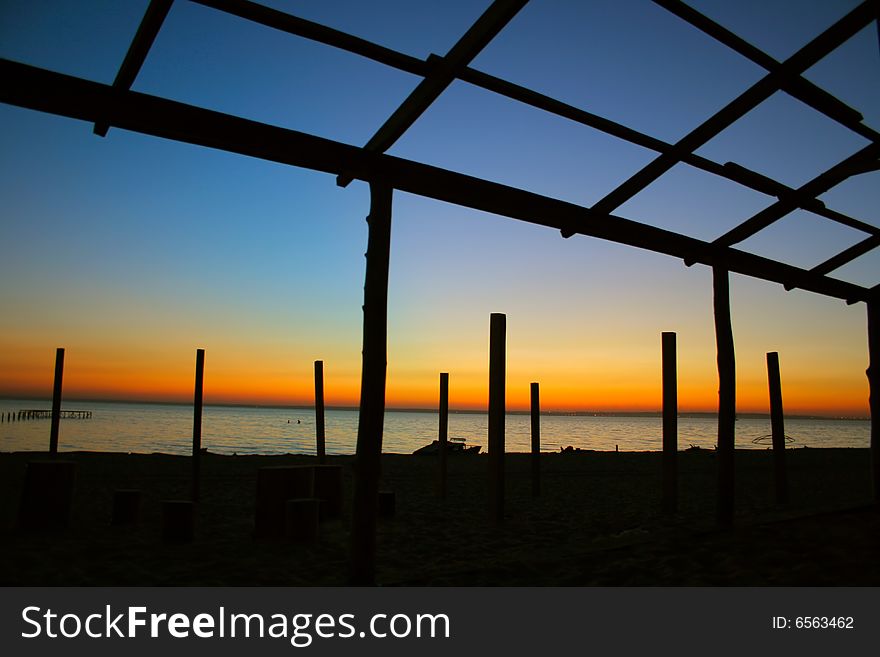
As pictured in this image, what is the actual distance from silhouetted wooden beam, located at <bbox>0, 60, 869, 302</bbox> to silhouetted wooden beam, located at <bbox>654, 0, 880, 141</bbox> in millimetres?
1831

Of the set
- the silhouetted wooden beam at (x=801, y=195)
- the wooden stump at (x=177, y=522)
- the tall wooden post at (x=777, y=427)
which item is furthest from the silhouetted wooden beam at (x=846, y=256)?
the wooden stump at (x=177, y=522)

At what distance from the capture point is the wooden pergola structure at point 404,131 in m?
3.73

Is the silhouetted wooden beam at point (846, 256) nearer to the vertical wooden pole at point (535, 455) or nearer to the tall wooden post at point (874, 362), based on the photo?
the tall wooden post at point (874, 362)

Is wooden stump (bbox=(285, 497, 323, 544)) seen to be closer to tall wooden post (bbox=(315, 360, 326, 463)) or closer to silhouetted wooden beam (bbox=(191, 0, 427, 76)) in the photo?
silhouetted wooden beam (bbox=(191, 0, 427, 76))

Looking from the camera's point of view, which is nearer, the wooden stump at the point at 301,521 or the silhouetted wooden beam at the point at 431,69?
the silhouetted wooden beam at the point at 431,69

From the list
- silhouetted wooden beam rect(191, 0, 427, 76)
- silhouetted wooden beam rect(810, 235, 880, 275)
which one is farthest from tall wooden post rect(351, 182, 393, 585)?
silhouetted wooden beam rect(810, 235, 880, 275)

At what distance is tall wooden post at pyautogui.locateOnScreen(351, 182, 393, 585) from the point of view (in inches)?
181

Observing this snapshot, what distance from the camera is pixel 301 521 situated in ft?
22.9

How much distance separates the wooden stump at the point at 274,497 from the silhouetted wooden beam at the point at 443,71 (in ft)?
13.7

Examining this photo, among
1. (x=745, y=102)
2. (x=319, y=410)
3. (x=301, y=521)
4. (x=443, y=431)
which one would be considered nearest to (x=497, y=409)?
(x=301, y=521)

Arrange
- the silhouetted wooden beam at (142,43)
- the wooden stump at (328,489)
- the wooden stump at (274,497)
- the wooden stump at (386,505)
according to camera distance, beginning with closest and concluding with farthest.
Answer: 1. the silhouetted wooden beam at (142,43)
2. the wooden stump at (274,497)
3. the wooden stump at (328,489)
4. the wooden stump at (386,505)

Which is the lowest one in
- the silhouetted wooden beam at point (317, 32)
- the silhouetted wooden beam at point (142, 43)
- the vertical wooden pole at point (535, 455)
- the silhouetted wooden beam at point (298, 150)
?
the vertical wooden pole at point (535, 455)
